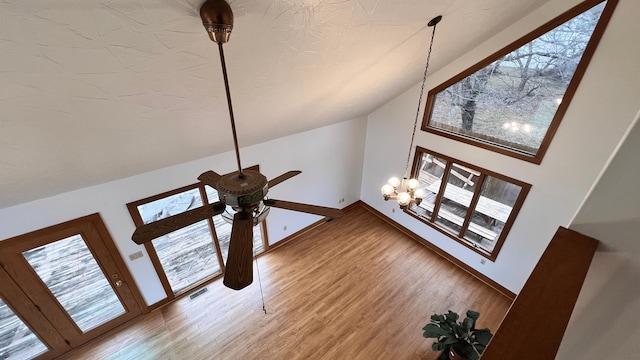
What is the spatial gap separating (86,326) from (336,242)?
418cm

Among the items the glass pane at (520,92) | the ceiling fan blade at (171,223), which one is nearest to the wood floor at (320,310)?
the glass pane at (520,92)

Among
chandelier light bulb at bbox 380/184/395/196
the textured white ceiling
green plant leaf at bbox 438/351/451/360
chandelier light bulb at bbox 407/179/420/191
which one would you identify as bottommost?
green plant leaf at bbox 438/351/451/360

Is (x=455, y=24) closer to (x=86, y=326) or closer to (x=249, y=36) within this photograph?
(x=249, y=36)

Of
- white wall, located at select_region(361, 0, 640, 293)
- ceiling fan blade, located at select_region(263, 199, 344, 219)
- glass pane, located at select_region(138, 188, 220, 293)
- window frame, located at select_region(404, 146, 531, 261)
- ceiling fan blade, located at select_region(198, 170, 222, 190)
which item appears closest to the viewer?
ceiling fan blade, located at select_region(263, 199, 344, 219)

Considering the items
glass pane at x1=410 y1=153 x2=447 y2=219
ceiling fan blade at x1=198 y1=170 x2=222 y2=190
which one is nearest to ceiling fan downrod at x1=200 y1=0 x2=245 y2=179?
ceiling fan blade at x1=198 y1=170 x2=222 y2=190

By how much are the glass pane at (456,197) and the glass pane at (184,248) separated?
4.34 meters

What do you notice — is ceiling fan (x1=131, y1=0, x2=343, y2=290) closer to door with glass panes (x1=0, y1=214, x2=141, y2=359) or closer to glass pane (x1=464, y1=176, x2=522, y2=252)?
door with glass panes (x1=0, y1=214, x2=141, y2=359)

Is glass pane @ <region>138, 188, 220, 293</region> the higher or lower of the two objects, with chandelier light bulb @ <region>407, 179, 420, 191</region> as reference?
lower

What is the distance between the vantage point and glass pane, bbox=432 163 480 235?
175 inches

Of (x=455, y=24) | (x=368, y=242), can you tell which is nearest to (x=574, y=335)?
(x=455, y=24)

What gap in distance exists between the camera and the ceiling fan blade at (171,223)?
1388mm

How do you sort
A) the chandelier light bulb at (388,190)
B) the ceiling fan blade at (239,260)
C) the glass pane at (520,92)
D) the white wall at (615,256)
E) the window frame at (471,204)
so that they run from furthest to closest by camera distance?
the window frame at (471,204), the chandelier light bulb at (388,190), the glass pane at (520,92), the ceiling fan blade at (239,260), the white wall at (615,256)

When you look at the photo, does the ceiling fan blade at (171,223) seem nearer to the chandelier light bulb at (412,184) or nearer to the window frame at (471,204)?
the chandelier light bulb at (412,184)

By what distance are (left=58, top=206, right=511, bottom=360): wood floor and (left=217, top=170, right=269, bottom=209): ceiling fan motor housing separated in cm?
327
